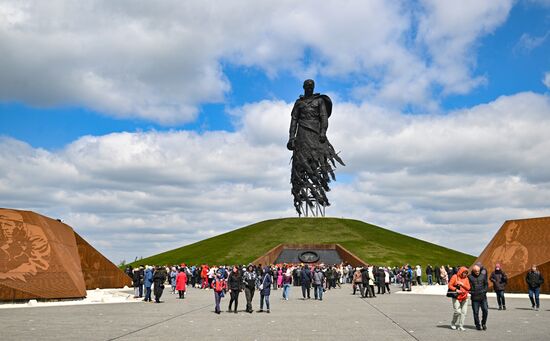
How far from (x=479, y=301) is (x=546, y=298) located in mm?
11188

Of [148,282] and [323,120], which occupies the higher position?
[323,120]

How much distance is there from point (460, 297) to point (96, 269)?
21.6 meters

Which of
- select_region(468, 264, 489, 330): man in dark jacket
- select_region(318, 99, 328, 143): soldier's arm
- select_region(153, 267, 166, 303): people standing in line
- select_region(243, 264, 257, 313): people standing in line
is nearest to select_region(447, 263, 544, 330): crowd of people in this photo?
select_region(468, 264, 489, 330): man in dark jacket

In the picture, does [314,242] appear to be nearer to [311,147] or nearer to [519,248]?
[311,147]

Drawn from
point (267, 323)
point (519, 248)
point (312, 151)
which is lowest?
point (267, 323)

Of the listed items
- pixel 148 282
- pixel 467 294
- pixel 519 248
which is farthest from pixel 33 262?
pixel 519 248

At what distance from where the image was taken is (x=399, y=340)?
11023mm

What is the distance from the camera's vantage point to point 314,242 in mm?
53375

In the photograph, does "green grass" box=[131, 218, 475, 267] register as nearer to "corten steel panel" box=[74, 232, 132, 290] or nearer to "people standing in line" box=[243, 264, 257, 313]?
"corten steel panel" box=[74, 232, 132, 290]

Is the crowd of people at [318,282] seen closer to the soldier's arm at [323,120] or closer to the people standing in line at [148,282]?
the people standing in line at [148,282]

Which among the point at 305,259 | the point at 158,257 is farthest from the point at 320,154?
the point at 158,257

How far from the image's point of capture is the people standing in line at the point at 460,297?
13.0 meters

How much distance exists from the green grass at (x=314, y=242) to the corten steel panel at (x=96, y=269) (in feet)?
56.4

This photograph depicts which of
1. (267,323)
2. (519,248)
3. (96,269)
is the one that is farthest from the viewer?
(96,269)
